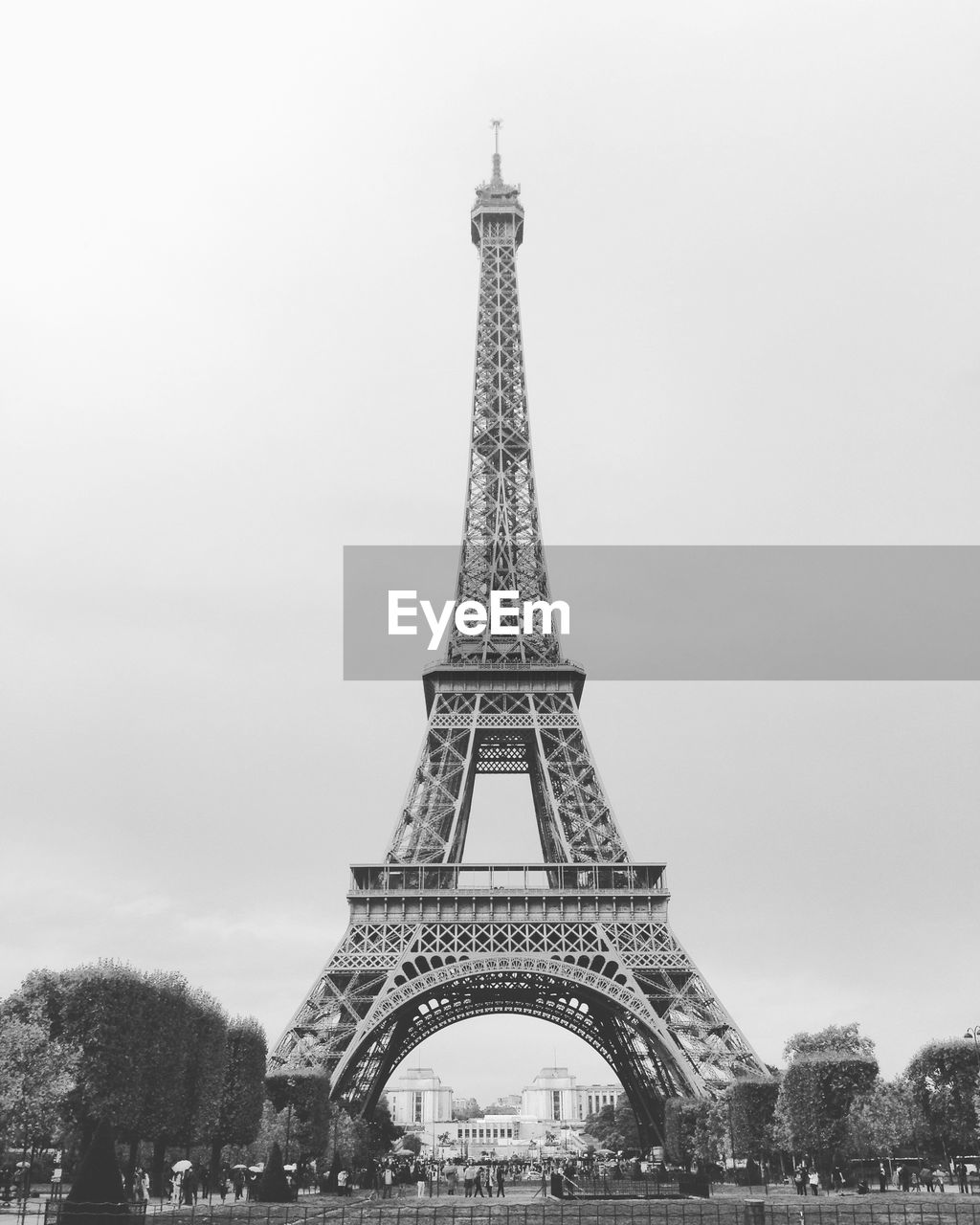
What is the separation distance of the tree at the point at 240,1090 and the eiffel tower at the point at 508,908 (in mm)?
4637

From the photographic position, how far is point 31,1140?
40.9m

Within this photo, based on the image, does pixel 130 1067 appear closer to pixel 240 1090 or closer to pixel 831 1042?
pixel 240 1090

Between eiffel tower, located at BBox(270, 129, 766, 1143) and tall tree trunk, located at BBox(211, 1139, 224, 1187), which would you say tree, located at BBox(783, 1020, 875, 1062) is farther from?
tall tree trunk, located at BBox(211, 1139, 224, 1187)

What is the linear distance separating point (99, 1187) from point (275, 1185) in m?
14.4

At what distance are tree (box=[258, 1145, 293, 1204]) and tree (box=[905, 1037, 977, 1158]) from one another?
29.6 m

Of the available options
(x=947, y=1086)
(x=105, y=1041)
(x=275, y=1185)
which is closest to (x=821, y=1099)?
(x=947, y=1086)

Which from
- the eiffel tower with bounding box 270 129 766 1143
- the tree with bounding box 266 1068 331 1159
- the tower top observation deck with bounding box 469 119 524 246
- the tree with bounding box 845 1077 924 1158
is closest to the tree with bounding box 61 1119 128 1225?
the tree with bounding box 266 1068 331 1159

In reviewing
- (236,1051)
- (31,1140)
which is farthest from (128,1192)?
(236,1051)

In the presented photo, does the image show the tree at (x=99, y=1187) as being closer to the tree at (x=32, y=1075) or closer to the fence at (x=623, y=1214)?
the fence at (x=623, y=1214)

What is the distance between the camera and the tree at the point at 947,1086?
173 feet

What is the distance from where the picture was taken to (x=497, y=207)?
291ft

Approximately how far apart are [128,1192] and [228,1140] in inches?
665

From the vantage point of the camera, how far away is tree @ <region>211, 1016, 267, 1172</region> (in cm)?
4919

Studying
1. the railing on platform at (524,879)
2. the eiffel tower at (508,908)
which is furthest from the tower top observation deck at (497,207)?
the railing on platform at (524,879)
